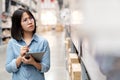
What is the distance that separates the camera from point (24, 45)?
82.7 inches

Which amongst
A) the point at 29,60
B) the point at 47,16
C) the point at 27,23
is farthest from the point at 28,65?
the point at 47,16

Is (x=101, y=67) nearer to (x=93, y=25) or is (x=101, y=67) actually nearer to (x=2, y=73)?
(x=93, y=25)

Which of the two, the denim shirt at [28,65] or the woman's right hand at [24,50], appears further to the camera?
the denim shirt at [28,65]

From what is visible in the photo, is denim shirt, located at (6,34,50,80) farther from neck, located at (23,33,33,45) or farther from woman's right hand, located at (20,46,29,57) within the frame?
woman's right hand, located at (20,46,29,57)

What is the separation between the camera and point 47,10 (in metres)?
31.6

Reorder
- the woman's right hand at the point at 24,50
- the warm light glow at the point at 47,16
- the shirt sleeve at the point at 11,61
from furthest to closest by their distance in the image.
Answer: the warm light glow at the point at 47,16, the shirt sleeve at the point at 11,61, the woman's right hand at the point at 24,50

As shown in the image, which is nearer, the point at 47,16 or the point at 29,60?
the point at 29,60

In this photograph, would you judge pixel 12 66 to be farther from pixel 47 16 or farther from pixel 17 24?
pixel 47 16

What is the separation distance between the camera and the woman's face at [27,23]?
6.72 feet

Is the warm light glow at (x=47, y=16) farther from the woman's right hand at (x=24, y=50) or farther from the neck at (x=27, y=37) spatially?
the woman's right hand at (x=24, y=50)

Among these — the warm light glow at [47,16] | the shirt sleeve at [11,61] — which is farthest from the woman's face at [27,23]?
the warm light glow at [47,16]

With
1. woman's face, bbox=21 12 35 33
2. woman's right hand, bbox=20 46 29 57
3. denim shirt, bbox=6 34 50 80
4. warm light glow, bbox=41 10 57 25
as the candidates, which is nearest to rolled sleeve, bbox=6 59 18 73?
denim shirt, bbox=6 34 50 80

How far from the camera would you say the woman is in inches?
81.1

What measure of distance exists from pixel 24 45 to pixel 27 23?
168 mm
